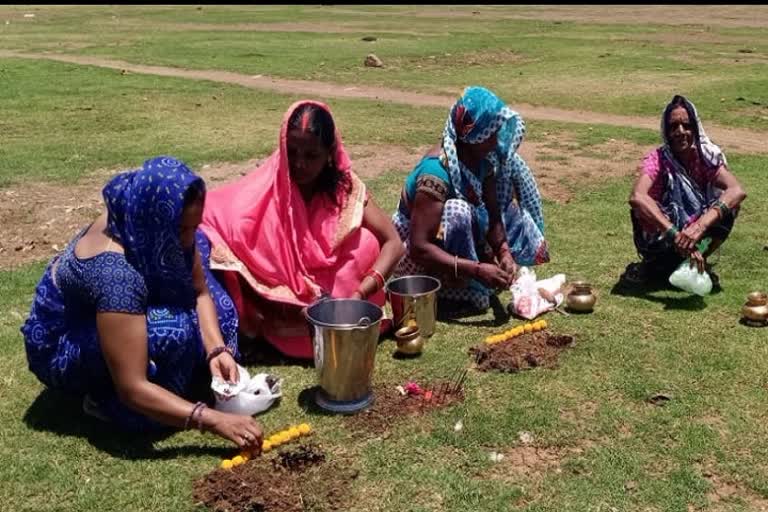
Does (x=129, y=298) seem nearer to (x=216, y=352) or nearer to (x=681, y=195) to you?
(x=216, y=352)

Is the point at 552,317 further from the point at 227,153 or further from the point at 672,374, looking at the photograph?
the point at 227,153

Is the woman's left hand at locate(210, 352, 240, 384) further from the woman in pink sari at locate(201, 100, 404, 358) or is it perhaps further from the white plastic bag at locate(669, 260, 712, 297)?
the white plastic bag at locate(669, 260, 712, 297)

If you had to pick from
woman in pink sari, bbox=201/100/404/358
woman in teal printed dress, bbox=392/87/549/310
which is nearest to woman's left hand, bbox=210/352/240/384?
woman in pink sari, bbox=201/100/404/358

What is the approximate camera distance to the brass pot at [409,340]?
15.4 ft

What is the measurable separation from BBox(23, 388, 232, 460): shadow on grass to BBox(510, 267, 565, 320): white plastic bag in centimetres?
222

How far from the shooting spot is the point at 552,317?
532 cm

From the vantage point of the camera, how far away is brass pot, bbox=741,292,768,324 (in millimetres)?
5043

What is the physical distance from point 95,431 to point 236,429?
0.79m

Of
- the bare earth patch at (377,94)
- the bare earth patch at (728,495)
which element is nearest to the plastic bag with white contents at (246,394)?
the bare earth patch at (728,495)

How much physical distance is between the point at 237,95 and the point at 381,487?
1180cm

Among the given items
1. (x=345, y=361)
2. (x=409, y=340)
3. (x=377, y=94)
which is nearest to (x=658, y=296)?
(x=409, y=340)

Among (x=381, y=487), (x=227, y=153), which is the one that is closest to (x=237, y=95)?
(x=227, y=153)

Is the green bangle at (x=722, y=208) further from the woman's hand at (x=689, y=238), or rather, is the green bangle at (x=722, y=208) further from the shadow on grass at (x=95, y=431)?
the shadow on grass at (x=95, y=431)

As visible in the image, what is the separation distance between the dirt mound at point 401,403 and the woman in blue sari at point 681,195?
192 centimetres
